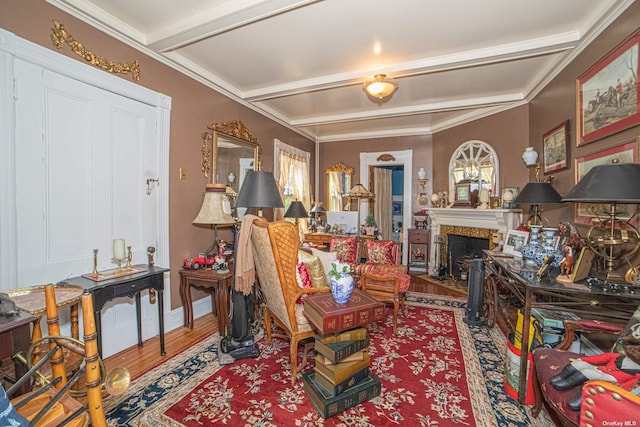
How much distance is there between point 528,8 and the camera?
222 cm

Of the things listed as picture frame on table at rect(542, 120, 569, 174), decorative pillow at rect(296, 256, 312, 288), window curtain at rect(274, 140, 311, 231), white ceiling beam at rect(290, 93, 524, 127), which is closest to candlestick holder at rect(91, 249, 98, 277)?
→ decorative pillow at rect(296, 256, 312, 288)

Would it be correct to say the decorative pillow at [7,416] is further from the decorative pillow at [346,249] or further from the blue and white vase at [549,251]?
the decorative pillow at [346,249]

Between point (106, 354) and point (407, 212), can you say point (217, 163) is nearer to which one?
point (106, 354)

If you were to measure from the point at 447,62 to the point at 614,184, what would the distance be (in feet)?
6.30

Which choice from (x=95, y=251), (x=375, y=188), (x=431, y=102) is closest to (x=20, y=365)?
(x=95, y=251)

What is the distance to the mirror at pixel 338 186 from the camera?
20.4 ft

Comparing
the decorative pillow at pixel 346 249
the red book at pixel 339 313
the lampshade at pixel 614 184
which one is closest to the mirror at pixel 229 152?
the decorative pillow at pixel 346 249

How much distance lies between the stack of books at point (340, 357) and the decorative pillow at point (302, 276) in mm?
266

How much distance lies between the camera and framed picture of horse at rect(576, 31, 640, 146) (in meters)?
2.01

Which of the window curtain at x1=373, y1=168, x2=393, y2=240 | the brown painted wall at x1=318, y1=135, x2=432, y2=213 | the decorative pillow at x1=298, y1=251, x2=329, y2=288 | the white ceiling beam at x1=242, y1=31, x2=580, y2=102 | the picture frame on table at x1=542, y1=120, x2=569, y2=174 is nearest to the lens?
the decorative pillow at x1=298, y1=251, x2=329, y2=288

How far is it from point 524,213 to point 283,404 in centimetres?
399

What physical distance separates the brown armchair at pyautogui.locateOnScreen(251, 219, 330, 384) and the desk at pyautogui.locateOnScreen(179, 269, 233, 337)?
30.3 inches

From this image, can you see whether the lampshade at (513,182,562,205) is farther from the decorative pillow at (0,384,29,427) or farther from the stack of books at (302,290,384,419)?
the decorative pillow at (0,384,29,427)

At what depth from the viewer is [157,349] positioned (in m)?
2.61
